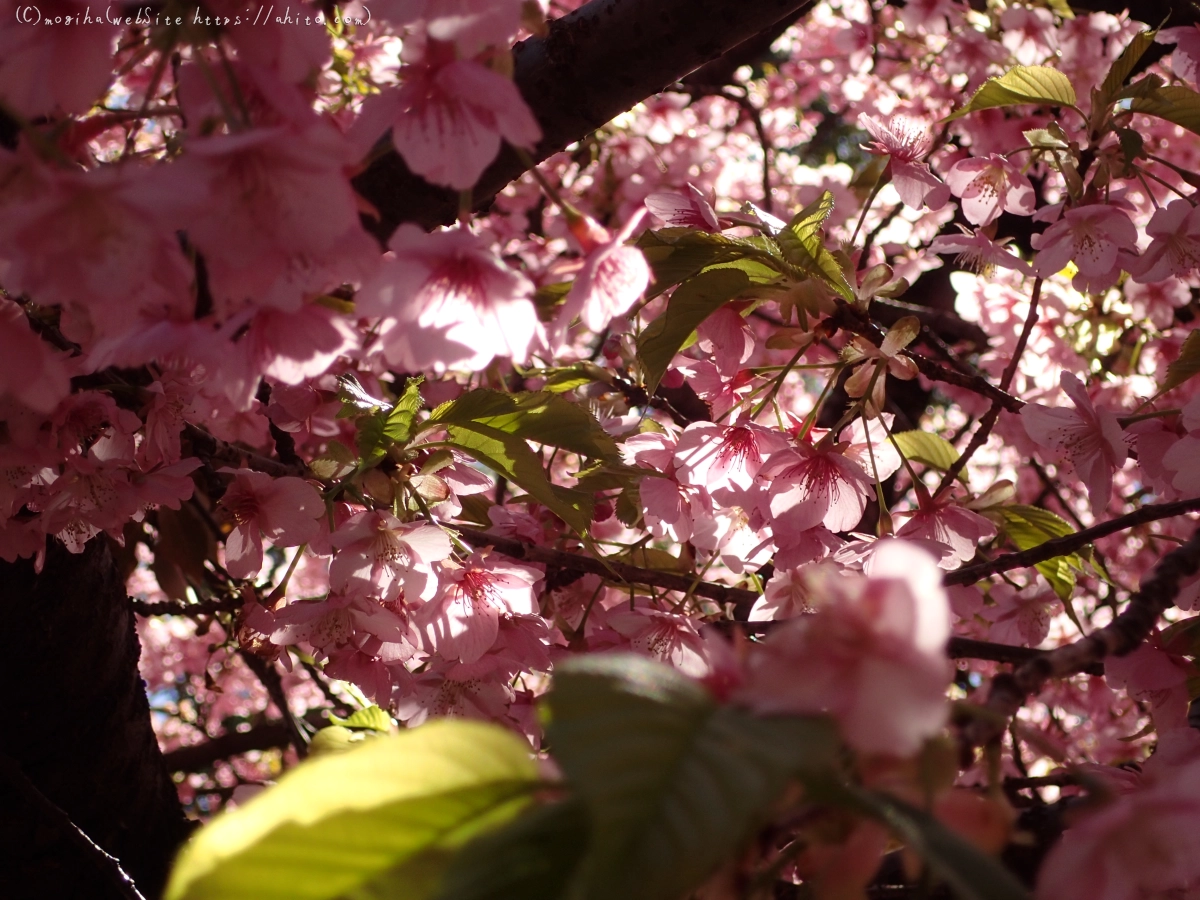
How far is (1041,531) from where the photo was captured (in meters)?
1.30

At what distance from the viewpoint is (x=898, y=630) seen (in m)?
0.43

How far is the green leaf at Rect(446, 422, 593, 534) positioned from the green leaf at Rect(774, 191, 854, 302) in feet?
1.24

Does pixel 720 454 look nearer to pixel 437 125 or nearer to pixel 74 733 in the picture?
pixel 437 125

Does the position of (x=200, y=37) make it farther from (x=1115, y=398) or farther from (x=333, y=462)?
(x=1115, y=398)

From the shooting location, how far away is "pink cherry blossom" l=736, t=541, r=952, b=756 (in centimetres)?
41

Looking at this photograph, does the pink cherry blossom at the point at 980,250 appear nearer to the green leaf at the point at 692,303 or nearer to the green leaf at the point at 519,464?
the green leaf at the point at 692,303

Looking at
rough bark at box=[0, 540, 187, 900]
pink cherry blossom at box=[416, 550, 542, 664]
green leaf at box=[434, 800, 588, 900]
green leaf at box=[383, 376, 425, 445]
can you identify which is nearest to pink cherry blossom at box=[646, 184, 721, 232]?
green leaf at box=[383, 376, 425, 445]

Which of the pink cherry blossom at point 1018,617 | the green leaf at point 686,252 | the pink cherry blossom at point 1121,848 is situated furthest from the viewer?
the pink cherry blossom at point 1018,617

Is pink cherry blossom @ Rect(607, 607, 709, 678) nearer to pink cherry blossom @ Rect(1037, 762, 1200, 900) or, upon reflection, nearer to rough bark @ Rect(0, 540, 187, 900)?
pink cherry blossom @ Rect(1037, 762, 1200, 900)

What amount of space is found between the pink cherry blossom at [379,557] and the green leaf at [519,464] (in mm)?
125

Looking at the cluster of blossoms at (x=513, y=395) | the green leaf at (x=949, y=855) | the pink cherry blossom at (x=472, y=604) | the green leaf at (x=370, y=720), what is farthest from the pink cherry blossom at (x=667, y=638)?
the green leaf at (x=949, y=855)

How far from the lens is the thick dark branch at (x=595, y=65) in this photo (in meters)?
1.08

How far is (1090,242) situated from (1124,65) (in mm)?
226

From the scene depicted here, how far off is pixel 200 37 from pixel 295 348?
232 mm
